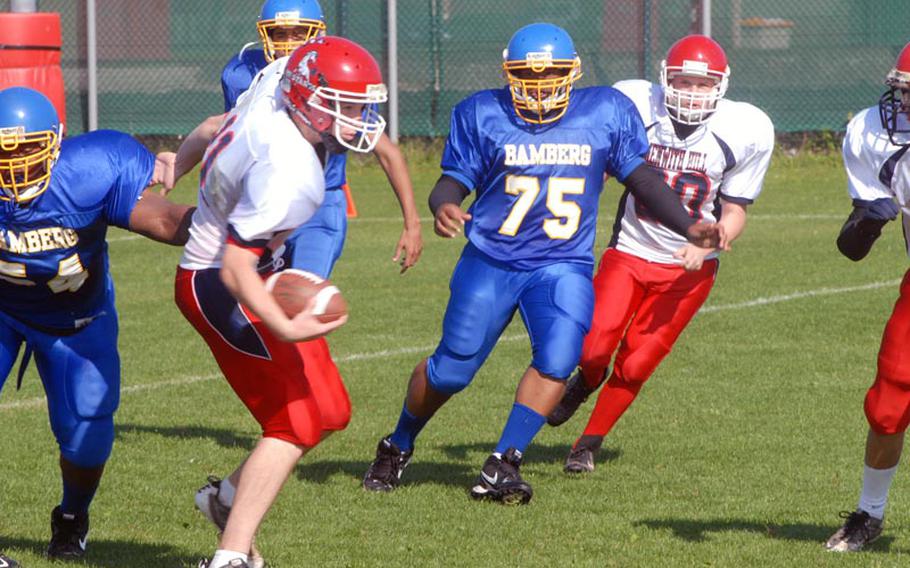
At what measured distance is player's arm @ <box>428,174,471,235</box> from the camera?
5984mm

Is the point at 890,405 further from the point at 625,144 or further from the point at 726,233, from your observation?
the point at 625,144

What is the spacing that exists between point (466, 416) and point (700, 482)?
164 cm

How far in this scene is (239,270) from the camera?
4480 millimetres

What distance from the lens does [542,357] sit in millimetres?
6219

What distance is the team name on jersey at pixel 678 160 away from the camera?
7023mm

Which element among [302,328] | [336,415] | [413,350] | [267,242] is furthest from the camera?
[413,350]

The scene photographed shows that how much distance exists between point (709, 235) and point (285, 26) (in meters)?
2.69

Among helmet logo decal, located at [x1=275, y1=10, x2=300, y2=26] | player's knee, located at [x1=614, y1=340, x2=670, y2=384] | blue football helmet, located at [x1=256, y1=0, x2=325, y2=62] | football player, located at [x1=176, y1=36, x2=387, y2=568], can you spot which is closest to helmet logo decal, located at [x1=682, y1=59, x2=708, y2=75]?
player's knee, located at [x1=614, y1=340, x2=670, y2=384]

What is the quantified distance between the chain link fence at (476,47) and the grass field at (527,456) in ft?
22.2

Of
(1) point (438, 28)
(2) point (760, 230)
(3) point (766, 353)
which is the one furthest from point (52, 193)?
(1) point (438, 28)

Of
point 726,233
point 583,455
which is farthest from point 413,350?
point 726,233

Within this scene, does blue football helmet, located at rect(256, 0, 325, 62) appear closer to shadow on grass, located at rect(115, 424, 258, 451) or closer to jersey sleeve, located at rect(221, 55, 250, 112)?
jersey sleeve, located at rect(221, 55, 250, 112)

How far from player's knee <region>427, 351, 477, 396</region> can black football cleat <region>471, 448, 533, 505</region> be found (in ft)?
1.14

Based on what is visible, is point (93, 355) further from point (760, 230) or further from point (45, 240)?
point (760, 230)
